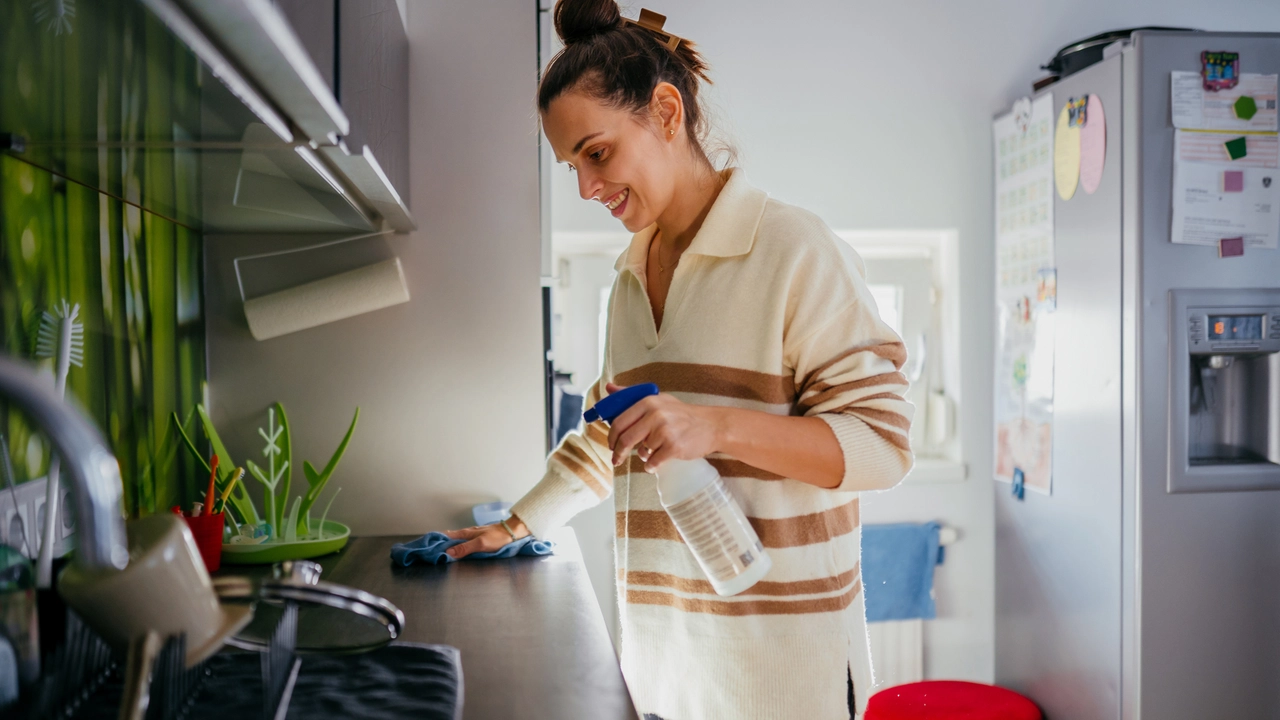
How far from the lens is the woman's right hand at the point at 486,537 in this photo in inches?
52.6

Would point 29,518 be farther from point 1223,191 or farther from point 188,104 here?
point 1223,191

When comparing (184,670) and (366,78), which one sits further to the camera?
(366,78)

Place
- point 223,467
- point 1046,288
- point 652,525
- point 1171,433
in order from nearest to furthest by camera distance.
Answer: point 652,525 < point 223,467 < point 1171,433 < point 1046,288

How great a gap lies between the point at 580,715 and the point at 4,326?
2.21 ft

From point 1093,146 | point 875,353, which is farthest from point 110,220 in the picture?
point 1093,146

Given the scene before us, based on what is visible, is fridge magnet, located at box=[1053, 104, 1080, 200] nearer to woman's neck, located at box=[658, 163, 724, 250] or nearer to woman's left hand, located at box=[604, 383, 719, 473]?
woman's neck, located at box=[658, 163, 724, 250]

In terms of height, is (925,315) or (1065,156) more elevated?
(1065,156)

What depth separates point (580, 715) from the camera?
2.36ft

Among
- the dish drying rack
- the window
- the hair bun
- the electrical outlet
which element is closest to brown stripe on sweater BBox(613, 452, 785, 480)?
the dish drying rack

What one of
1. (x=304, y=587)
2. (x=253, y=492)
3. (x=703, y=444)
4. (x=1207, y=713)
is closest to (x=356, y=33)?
(x=703, y=444)

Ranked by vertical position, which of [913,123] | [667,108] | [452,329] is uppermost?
[913,123]

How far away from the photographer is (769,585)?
3.45 ft

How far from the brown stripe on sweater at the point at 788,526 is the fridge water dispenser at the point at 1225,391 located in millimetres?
1223

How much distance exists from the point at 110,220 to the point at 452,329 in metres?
0.61
